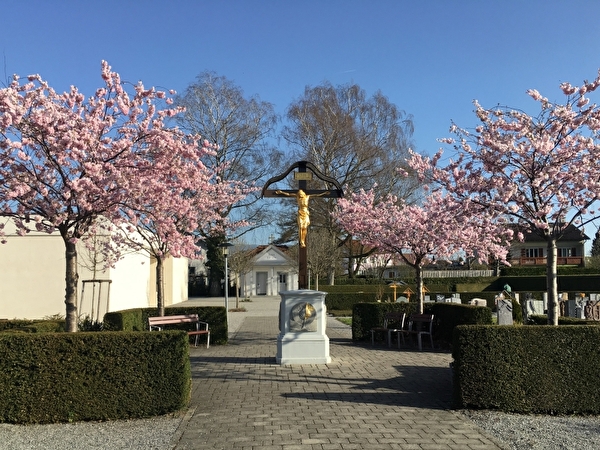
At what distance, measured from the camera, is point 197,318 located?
46.2 ft

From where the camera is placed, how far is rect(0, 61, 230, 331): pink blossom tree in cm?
792

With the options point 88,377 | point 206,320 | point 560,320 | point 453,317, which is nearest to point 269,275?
point 206,320

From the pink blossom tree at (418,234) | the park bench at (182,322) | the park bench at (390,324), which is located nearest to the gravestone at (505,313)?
the pink blossom tree at (418,234)

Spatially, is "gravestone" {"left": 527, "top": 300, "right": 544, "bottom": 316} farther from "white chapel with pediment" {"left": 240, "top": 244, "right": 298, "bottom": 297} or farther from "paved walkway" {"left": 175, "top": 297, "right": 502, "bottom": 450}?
"white chapel with pediment" {"left": 240, "top": 244, "right": 298, "bottom": 297}

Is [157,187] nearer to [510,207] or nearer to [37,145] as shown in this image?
[37,145]

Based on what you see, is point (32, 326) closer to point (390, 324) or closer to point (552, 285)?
point (390, 324)

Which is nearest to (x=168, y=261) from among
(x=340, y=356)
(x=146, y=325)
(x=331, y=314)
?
(x=331, y=314)

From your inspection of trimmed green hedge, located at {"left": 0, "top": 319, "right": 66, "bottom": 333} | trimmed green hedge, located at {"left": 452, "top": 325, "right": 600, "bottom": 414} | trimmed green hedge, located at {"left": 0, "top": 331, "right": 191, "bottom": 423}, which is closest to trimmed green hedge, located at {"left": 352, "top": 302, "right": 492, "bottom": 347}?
trimmed green hedge, located at {"left": 452, "top": 325, "right": 600, "bottom": 414}

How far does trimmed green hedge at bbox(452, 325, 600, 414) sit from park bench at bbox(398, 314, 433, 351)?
6307 mm

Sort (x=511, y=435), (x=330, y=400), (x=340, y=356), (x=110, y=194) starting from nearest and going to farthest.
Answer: (x=511, y=435) < (x=330, y=400) < (x=110, y=194) < (x=340, y=356)

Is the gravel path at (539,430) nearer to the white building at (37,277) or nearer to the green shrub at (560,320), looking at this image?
the green shrub at (560,320)

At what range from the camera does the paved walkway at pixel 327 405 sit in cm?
587

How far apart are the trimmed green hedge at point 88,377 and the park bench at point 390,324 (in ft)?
26.0

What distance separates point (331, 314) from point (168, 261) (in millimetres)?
12336
